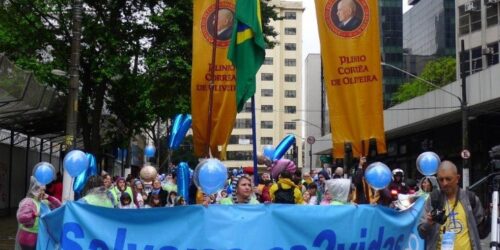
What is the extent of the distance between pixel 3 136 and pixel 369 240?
72.9 feet

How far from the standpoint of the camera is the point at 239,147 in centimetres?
12094

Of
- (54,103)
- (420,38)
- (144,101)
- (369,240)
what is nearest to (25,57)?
(54,103)

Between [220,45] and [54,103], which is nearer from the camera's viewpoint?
[220,45]

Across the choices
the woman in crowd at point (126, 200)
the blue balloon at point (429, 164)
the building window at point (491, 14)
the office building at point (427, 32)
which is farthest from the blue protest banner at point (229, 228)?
the office building at point (427, 32)

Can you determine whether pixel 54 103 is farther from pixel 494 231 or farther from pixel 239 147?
pixel 239 147

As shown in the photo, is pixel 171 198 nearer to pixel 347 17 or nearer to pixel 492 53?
pixel 347 17

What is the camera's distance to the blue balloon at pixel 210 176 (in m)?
6.18

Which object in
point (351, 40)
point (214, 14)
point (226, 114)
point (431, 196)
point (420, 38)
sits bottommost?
point (431, 196)

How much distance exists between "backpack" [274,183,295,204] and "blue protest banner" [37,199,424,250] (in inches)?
108

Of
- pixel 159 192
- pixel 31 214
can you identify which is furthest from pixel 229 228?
pixel 159 192

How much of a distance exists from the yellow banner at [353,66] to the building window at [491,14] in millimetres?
29943

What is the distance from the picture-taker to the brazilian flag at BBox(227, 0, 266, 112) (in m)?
8.44

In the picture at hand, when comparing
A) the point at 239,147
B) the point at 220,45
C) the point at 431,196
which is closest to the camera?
the point at 431,196

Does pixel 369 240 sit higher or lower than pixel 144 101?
lower
